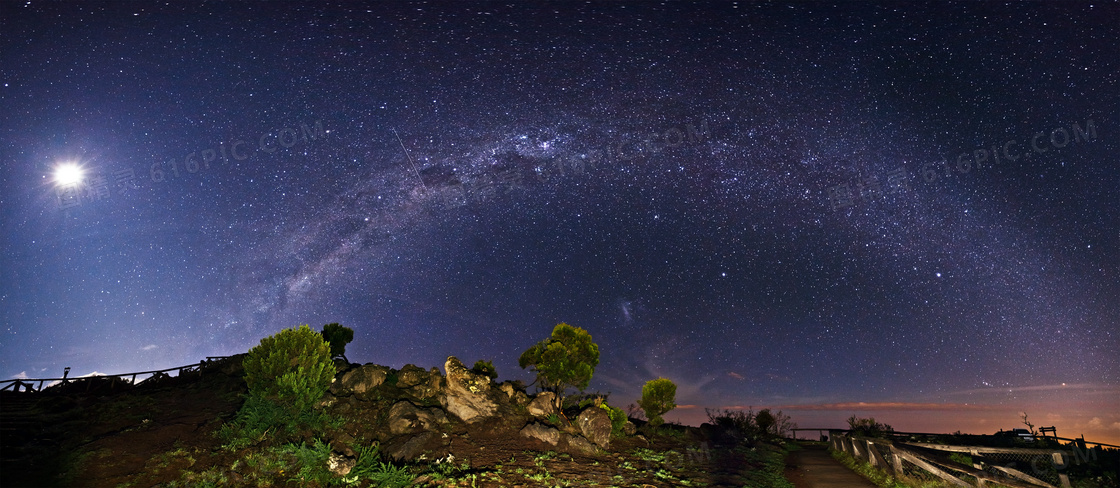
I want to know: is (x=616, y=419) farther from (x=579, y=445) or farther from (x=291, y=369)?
(x=291, y=369)

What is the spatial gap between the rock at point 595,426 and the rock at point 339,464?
26.1ft

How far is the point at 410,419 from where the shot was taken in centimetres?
1366

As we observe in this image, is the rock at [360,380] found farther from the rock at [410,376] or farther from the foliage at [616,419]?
the foliage at [616,419]

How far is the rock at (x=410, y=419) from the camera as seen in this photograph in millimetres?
13336

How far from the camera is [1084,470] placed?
16.5m

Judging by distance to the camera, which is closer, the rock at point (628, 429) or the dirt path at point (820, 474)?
the dirt path at point (820, 474)

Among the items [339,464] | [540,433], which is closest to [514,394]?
[540,433]

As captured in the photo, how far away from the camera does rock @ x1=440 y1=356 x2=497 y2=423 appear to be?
15336mm

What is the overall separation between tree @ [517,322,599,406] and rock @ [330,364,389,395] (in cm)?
646

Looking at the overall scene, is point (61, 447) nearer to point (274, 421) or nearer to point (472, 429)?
point (274, 421)

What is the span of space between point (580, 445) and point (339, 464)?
24.5ft

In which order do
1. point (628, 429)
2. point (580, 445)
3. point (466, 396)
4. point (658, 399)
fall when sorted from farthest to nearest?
point (658, 399)
point (628, 429)
point (466, 396)
point (580, 445)

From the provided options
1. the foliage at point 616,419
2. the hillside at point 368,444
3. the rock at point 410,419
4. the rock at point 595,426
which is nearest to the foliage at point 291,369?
the hillside at point 368,444

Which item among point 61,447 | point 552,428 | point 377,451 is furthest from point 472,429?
point 61,447
